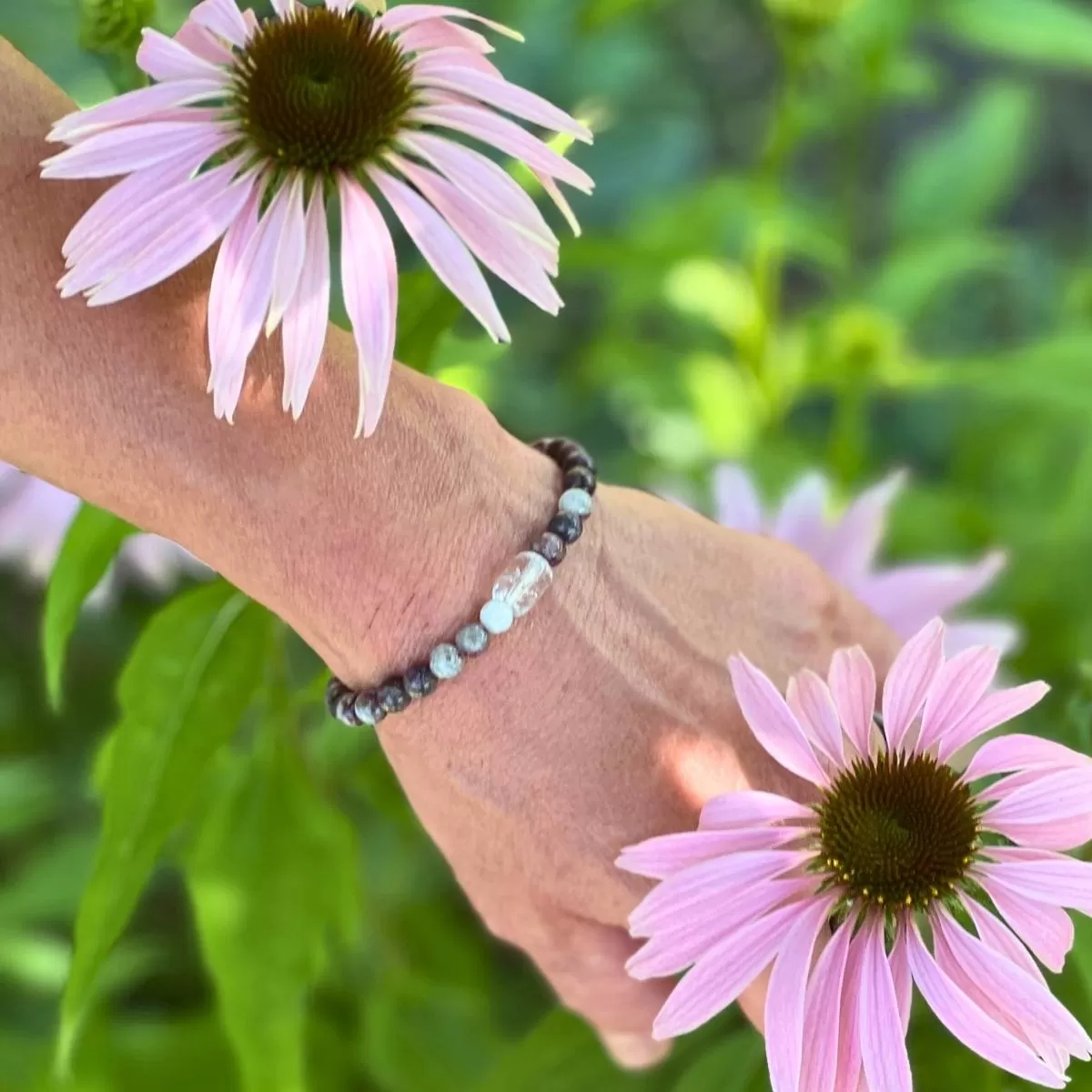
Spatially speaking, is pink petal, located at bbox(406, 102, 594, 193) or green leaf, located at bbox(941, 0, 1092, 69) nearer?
pink petal, located at bbox(406, 102, 594, 193)

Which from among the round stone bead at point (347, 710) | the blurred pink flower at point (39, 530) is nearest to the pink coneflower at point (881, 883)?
the round stone bead at point (347, 710)

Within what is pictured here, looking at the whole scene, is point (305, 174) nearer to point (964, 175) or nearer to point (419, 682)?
point (419, 682)

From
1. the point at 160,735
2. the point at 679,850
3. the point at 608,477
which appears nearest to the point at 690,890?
the point at 679,850

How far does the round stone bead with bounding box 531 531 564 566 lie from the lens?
Result: 419 mm

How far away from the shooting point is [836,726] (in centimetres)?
40

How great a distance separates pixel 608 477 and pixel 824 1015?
72 centimetres

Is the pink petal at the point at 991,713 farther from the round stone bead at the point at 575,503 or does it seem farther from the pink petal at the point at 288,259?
the pink petal at the point at 288,259

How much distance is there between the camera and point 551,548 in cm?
42

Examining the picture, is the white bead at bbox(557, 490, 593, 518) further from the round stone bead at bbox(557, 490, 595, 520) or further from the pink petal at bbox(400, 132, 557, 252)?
the pink petal at bbox(400, 132, 557, 252)

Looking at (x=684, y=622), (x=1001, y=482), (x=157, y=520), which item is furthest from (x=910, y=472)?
(x=157, y=520)

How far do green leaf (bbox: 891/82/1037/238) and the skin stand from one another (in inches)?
27.0

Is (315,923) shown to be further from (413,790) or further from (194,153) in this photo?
(194,153)

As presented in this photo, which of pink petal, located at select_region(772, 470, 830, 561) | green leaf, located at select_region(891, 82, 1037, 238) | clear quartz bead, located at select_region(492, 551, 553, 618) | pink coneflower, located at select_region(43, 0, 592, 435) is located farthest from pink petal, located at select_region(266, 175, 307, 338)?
green leaf, located at select_region(891, 82, 1037, 238)

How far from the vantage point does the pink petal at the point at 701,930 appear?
1.23 feet
